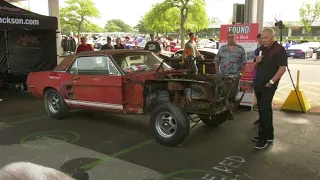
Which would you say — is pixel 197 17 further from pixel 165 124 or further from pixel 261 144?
pixel 261 144

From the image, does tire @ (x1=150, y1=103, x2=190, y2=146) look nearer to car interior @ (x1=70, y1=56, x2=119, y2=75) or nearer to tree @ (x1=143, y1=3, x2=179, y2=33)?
car interior @ (x1=70, y1=56, x2=119, y2=75)

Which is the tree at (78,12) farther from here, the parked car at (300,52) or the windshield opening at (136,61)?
the windshield opening at (136,61)

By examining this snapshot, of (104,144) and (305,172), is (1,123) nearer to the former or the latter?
(104,144)

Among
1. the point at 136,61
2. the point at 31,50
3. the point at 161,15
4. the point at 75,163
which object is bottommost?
the point at 75,163

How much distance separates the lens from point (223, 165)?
14.2 ft

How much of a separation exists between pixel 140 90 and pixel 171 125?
91cm

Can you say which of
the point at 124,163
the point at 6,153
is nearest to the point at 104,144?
the point at 124,163

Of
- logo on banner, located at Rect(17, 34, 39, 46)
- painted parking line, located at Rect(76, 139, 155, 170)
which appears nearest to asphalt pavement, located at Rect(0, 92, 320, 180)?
painted parking line, located at Rect(76, 139, 155, 170)

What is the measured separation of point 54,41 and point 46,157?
7493 millimetres

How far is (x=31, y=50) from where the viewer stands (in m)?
11.5

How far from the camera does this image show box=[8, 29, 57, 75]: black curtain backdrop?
11.3 meters

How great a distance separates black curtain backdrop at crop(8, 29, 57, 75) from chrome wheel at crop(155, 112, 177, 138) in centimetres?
742

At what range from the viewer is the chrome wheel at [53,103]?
698 centimetres

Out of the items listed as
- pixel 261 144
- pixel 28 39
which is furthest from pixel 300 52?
pixel 261 144
